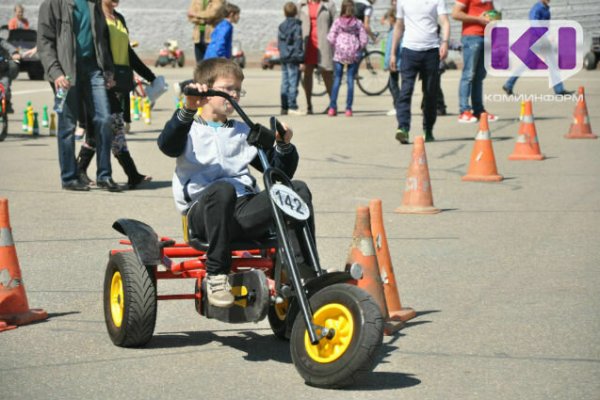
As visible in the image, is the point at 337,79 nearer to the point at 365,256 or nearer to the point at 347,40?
the point at 347,40

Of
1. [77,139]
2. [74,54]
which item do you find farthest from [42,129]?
[74,54]

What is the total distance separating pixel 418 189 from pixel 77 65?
3.31m

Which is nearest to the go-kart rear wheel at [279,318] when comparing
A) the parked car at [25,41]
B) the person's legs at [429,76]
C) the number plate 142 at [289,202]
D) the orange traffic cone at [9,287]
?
the number plate 142 at [289,202]

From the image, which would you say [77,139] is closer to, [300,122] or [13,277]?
[300,122]

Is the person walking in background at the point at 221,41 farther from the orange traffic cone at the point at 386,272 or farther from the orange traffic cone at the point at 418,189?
the orange traffic cone at the point at 386,272

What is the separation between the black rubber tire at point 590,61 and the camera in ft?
112

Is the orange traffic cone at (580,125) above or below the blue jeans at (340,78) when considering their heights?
below

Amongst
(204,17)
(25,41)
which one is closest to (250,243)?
(204,17)

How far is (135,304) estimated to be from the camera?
546 cm

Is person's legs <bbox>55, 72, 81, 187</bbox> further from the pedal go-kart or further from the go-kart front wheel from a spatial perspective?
the go-kart front wheel

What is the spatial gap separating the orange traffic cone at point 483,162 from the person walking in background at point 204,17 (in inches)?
242

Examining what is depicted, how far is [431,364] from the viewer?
17.5ft

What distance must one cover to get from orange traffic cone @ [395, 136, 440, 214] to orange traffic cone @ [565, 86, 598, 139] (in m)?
6.31

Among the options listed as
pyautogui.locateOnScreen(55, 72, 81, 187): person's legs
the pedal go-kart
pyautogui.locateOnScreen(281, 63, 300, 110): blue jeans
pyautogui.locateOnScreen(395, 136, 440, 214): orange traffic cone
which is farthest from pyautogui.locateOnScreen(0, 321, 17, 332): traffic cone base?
pyautogui.locateOnScreen(281, 63, 300, 110): blue jeans
